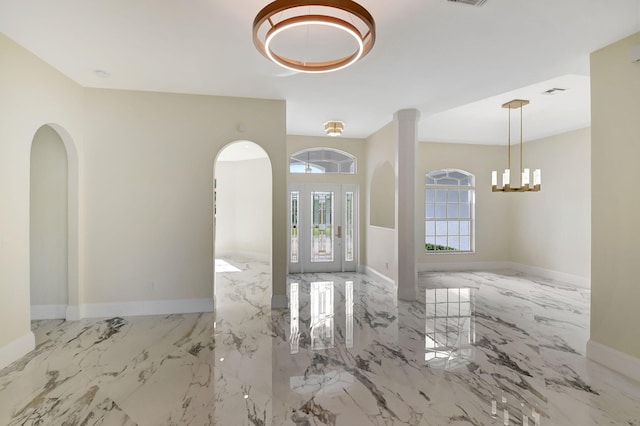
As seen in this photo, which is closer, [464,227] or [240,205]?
[464,227]

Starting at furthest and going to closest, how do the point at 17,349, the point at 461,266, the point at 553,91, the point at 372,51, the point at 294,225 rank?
1. the point at 461,266
2. the point at 294,225
3. the point at 553,91
4. the point at 372,51
5. the point at 17,349

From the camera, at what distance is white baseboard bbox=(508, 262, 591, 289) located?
21.2 feet

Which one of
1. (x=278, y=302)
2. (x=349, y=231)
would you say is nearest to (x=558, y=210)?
(x=349, y=231)

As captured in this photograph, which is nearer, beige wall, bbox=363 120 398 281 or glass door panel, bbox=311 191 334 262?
beige wall, bbox=363 120 398 281

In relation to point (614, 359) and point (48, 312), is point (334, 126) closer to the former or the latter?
point (614, 359)

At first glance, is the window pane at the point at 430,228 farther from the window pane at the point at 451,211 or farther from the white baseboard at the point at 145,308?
the white baseboard at the point at 145,308

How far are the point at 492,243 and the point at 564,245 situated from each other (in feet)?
4.98

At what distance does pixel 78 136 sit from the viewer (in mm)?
4273

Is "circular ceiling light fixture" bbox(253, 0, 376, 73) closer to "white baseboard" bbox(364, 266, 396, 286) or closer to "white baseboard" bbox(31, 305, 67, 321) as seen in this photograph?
"white baseboard" bbox(364, 266, 396, 286)

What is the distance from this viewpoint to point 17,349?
319cm

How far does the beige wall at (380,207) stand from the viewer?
6.21m

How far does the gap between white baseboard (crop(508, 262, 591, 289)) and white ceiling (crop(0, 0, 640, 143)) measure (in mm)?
3430

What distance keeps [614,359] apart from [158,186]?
5.43 metres

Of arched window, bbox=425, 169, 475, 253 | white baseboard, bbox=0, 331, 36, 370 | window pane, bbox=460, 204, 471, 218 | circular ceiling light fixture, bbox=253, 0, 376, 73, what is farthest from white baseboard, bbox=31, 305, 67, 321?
window pane, bbox=460, 204, 471, 218
